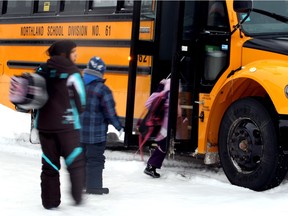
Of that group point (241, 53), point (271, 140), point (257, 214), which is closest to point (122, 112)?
point (241, 53)

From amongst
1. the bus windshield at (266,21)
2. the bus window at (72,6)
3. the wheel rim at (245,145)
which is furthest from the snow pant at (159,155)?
the bus window at (72,6)

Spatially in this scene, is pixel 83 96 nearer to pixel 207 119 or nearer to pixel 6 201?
pixel 6 201

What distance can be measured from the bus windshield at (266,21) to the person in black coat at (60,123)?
200 cm

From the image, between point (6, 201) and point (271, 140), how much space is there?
87.9 inches

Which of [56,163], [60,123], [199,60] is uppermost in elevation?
[199,60]

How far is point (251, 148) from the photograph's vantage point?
516 cm

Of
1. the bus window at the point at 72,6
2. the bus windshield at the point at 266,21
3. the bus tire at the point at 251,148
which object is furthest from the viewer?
the bus window at the point at 72,6

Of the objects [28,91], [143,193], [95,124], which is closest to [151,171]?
[143,193]

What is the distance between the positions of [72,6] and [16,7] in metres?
1.39

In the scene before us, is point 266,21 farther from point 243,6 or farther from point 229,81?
point 229,81

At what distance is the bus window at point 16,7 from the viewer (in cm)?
842

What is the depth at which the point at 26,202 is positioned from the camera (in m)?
4.54

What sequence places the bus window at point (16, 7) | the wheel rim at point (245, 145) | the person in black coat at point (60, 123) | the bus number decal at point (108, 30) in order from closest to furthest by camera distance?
the person in black coat at point (60, 123)
the wheel rim at point (245, 145)
the bus number decal at point (108, 30)
the bus window at point (16, 7)

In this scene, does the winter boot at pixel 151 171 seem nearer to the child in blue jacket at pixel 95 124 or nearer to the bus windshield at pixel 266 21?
the child in blue jacket at pixel 95 124
